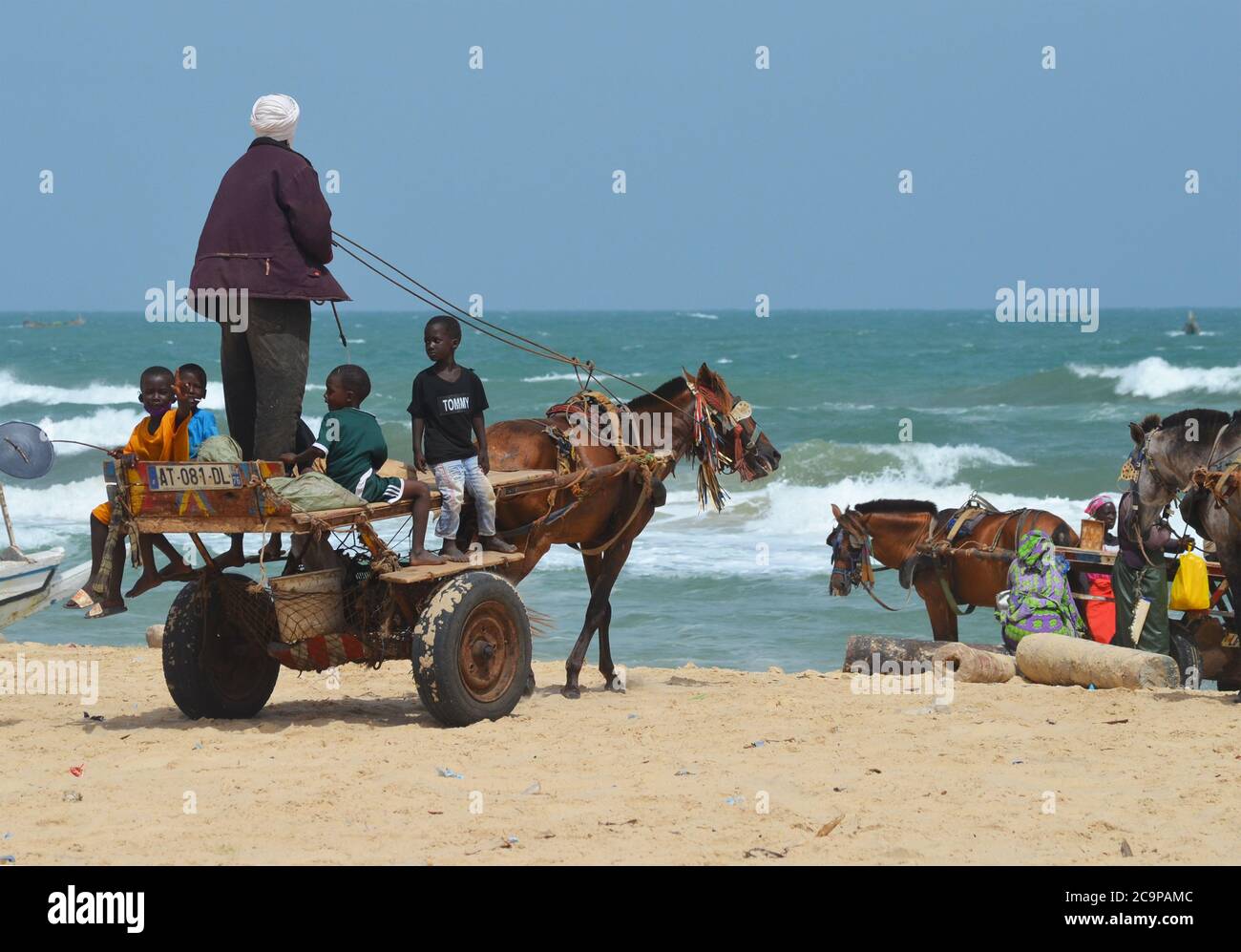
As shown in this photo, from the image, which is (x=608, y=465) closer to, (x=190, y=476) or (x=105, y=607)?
(x=190, y=476)

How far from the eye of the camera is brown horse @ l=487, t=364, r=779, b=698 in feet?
30.5

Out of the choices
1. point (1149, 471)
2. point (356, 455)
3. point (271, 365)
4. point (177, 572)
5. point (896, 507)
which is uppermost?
point (271, 365)

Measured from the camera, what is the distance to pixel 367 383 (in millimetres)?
8258

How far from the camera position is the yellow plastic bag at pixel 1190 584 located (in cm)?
1078

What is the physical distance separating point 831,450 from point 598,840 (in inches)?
907

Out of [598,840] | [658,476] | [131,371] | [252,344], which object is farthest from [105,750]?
[131,371]

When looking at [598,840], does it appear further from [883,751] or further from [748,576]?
[748,576]

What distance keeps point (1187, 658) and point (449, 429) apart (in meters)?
6.05

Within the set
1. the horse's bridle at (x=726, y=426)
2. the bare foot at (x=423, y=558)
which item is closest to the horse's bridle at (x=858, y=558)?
the horse's bridle at (x=726, y=426)

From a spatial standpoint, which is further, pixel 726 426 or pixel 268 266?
pixel 726 426

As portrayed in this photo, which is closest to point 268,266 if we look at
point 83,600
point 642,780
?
point 83,600

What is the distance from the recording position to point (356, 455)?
7.92 meters

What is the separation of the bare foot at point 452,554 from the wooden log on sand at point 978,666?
4046 mm

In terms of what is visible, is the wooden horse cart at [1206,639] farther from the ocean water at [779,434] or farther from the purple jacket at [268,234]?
the purple jacket at [268,234]
